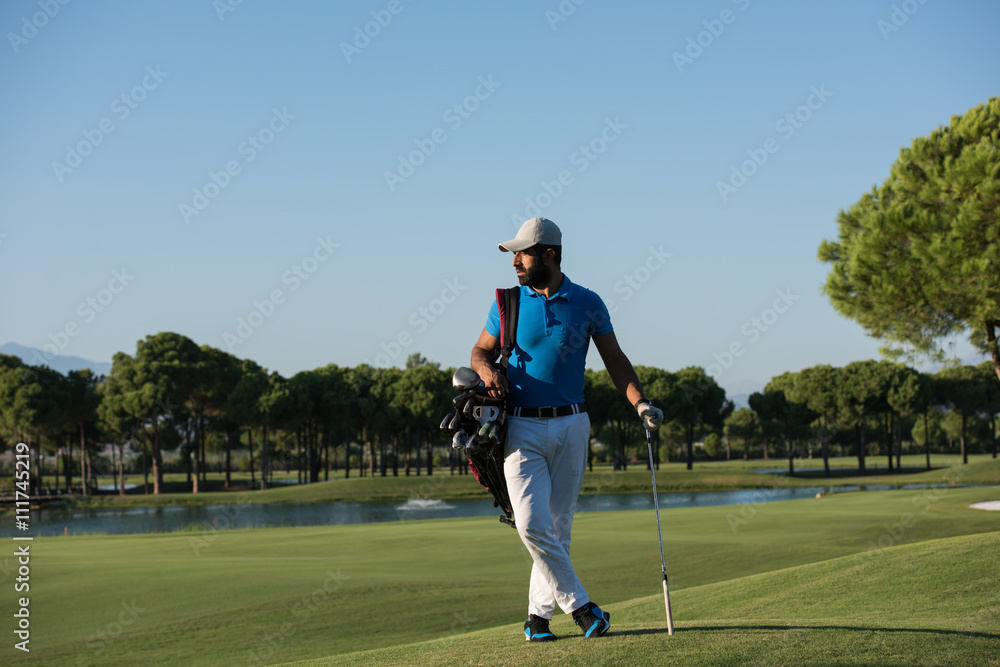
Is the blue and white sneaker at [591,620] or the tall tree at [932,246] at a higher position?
the tall tree at [932,246]

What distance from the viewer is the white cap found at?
16.7 feet

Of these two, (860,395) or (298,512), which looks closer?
(298,512)

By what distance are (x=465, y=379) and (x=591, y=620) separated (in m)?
1.79

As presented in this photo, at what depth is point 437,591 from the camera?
1187 cm

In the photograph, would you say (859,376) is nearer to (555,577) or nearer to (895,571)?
(895,571)

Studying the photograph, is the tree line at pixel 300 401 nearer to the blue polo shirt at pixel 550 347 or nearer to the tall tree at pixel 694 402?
the tall tree at pixel 694 402

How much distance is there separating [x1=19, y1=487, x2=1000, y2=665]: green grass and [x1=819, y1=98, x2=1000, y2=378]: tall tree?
5.37m

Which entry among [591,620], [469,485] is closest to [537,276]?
[591,620]

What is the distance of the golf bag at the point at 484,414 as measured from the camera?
4.79 meters

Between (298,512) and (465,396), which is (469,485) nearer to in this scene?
(298,512)

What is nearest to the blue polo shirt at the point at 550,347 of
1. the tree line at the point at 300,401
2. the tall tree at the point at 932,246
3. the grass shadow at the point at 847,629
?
the grass shadow at the point at 847,629

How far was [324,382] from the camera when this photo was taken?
72.3 metres

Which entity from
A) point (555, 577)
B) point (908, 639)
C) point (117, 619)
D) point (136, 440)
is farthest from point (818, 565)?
point (136, 440)

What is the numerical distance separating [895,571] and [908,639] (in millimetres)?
4757
